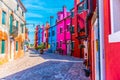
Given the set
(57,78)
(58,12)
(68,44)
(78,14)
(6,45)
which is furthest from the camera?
(58,12)

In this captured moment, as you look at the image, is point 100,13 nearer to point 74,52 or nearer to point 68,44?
point 74,52

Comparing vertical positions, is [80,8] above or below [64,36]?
above

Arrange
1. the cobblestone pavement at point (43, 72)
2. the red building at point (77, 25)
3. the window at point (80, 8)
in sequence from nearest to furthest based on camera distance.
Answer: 1. the cobblestone pavement at point (43, 72)
2. the red building at point (77, 25)
3. the window at point (80, 8)

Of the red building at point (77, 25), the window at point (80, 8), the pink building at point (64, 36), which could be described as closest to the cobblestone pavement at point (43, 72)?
the red building at point (77, 25)

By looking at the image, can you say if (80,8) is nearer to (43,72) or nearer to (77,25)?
(77,25)

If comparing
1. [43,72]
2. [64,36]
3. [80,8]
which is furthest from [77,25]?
[43,72]

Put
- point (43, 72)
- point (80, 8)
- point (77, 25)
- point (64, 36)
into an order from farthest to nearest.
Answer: point (64, 36), point (77, 25), point (80, 8), point (43, 72)

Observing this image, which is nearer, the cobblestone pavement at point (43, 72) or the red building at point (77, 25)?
the cobblestone pavement at point (43, 72)

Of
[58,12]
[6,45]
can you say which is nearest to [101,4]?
[6,45]

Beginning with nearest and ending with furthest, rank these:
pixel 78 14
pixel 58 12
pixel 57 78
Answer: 1. pixel 57 78
2. pixel 78 14
3. pixel 58 12

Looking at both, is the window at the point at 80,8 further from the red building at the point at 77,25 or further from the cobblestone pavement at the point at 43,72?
the cobblestone pavement at the point at 43,72

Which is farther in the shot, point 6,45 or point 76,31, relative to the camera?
point 76,31

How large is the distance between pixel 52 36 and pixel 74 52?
1730 cm

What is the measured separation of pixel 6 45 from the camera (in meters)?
19.1
